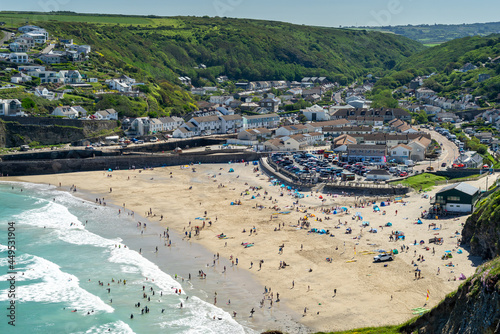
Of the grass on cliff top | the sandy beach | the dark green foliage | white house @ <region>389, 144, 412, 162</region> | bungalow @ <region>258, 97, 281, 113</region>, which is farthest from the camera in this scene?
the dark green foliage

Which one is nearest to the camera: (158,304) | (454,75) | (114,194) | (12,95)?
(158,304)

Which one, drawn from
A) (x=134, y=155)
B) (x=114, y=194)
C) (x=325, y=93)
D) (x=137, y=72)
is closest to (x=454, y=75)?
(x=325, y=93)

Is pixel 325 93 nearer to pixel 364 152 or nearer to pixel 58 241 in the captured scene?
pixel 364 152

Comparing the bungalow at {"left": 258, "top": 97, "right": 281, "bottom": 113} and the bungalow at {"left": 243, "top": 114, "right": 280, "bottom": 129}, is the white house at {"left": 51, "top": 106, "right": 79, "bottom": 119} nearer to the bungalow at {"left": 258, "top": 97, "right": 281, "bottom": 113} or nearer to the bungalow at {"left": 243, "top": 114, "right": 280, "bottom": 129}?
the bungalow at {"left": 243, "top": 114, "right": 280, "bottom": 129}

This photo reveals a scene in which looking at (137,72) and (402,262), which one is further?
(137,72)

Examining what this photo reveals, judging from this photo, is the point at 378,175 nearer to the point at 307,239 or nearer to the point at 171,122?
the point at 307,239

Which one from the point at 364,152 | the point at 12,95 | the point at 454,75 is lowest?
the point at 364,152

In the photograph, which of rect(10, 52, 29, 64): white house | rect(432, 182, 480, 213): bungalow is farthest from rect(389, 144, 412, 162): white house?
rect(10, 52, 29, 64): white house
